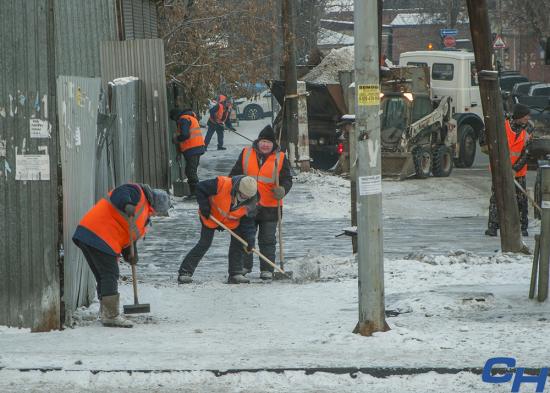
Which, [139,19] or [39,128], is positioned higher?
[139,19]

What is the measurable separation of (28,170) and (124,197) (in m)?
0.76

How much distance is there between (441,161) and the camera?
72.4ft

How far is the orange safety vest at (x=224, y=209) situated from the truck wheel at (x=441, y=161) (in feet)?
38.4

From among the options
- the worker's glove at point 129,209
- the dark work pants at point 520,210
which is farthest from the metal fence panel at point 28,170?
the dark work pants at point 520,210

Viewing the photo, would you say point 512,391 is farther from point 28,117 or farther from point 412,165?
point 412,165

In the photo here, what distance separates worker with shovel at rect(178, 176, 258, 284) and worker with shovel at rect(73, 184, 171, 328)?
188cm

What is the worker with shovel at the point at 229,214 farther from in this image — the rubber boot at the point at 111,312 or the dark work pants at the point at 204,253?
the rubber boot at the point at 111,312

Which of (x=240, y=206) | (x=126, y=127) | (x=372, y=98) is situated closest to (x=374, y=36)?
(x=372, y=98)

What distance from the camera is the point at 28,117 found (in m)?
8.21

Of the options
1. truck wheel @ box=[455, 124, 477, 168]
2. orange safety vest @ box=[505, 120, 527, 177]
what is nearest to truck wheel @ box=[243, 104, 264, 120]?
truck wheel @ box=[455, 124, 477, 168]

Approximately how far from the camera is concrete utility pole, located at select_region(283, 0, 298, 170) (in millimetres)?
21719

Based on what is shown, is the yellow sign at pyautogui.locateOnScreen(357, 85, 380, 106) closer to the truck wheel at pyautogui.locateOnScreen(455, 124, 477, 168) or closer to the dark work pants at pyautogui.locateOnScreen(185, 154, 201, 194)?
the dark work pants at pyautogui.locateOnScreen(185, 154, 201, 194)

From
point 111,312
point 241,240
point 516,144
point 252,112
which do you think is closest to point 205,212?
point 241,240

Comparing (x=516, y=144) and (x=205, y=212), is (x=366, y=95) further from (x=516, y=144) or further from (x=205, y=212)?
(x=516, y=144)
